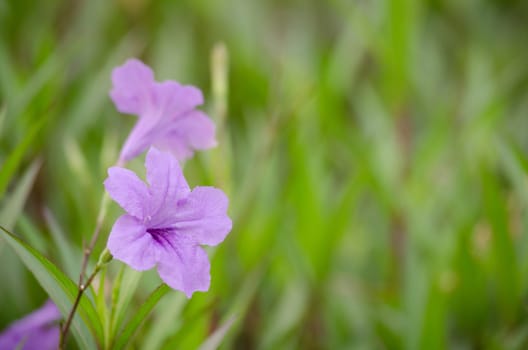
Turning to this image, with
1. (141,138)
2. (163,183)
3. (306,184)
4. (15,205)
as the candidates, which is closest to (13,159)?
(15,205)

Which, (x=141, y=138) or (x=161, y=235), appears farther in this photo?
(x=141, y=138)

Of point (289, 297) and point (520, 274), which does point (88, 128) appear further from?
point (520, 274)

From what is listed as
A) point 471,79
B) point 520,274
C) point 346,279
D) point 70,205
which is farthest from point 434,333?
point 471,79

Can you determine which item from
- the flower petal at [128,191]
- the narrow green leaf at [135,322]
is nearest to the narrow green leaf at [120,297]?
the narrow green leaf at [135,322]

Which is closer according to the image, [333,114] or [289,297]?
[289,297]

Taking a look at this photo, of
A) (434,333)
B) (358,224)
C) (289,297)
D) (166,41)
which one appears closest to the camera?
(434,333)

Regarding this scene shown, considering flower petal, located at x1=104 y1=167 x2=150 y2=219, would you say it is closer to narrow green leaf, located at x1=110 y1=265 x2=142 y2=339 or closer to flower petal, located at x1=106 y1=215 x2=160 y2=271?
flower petal, located at x1=106 y1=215 x2=160 y2=271

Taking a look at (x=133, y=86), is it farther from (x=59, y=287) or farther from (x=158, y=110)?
(x=59, y=287)

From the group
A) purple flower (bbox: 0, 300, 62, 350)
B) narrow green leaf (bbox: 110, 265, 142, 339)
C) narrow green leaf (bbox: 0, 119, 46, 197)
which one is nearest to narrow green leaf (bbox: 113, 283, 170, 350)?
narrow green leaf (bbox: 110, 265, 142, 339)
